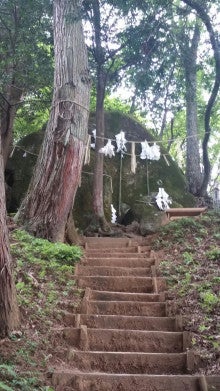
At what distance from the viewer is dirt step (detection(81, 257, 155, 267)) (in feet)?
24.6

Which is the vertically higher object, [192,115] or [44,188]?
[192,115]

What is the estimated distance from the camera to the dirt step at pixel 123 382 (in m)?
3.98

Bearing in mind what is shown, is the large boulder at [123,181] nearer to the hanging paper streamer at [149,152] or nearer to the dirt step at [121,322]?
the hanging paper streamer at [149,152]

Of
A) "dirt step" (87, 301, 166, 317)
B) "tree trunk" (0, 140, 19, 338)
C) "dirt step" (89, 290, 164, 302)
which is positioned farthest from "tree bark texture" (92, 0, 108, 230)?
"tree trunk" (0, 140, 19, 338)

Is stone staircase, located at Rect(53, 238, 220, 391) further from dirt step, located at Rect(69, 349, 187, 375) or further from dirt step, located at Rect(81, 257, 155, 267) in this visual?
dirt step, located at Rect(81, 257, 155, 267)

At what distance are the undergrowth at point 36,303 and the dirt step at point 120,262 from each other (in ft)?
0.96

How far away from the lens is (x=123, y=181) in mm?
12703

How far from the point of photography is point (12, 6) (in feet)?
32.0

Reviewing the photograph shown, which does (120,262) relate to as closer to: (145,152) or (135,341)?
(135,341)

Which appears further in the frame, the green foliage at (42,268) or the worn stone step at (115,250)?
the worn stone step at (115,250)

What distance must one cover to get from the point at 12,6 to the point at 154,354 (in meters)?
8.73

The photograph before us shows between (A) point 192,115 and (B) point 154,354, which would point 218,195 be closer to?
(A) point 192,115

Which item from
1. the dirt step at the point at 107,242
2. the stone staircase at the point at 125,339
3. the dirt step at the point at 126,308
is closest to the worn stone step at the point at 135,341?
the stone staircase at the point at 125,339

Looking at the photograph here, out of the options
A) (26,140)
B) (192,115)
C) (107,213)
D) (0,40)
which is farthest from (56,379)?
(192,115)
